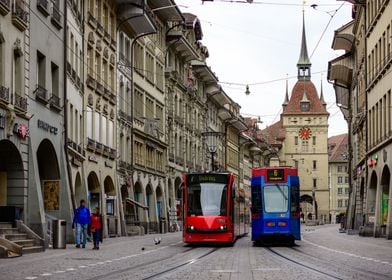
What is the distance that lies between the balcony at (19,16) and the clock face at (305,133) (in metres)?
139

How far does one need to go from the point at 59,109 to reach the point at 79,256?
10.9 m

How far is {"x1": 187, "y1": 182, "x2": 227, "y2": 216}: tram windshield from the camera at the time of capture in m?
36.0

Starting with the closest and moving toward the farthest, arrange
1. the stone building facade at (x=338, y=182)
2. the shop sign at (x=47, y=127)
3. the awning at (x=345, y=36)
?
the shop sign at (x=47, y=127) → the awning at (x=345, y=36) → the stone building facade at (x=338, y=182)

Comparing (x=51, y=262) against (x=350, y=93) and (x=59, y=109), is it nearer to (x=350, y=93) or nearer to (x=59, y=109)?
(x=59, y=109)

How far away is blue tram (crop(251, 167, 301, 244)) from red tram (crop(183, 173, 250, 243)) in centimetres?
109

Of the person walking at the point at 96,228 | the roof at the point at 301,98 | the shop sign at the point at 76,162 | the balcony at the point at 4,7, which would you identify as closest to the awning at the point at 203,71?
the shop sign at the point at 76,162

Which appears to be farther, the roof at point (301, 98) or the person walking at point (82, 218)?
the roof at point (301, 98)

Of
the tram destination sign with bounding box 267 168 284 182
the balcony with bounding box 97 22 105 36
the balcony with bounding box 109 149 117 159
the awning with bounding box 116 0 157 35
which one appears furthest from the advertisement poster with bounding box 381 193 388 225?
the balcony with bounding box 97 22 105 36

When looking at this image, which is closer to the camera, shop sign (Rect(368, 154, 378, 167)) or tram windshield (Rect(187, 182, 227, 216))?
tram windshield (Rect(187, 182, 227, 216))

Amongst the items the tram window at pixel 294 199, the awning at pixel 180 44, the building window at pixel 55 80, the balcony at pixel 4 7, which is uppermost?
the awning at pixel 180 44

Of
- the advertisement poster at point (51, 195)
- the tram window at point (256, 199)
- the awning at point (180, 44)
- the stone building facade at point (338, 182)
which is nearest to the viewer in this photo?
the advertisement poster at point (51, 195)

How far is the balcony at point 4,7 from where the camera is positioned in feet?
90.8

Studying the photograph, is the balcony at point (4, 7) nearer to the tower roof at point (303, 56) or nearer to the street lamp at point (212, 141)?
the street lamp at point (212, 141)

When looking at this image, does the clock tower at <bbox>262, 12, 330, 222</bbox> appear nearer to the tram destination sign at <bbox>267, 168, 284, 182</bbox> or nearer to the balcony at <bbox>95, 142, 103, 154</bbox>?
the balcony at <bbox>95, 142, 103, 154</bbox>
